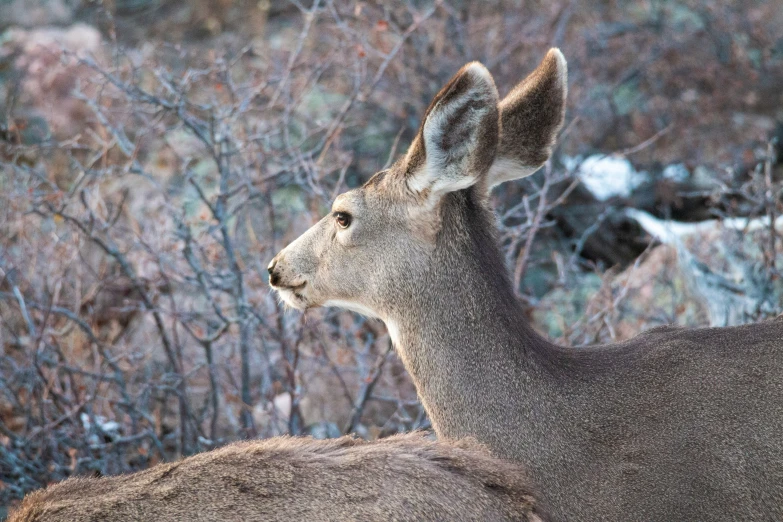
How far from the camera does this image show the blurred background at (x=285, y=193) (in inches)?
228

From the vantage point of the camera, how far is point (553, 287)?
29.0ft

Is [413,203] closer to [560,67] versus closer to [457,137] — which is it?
[457,137]

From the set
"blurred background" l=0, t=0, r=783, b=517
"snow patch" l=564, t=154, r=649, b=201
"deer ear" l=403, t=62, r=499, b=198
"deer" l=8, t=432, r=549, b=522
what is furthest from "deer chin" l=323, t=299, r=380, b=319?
"snow patch" l=564, t=154, r=649, b=201

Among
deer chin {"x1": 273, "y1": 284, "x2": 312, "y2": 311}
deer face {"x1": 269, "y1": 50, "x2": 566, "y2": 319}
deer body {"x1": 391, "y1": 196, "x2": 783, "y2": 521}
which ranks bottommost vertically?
deer body {"x1": 391, "y1": 196, "x2": 783, "y2": 521}

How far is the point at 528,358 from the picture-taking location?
3740mm

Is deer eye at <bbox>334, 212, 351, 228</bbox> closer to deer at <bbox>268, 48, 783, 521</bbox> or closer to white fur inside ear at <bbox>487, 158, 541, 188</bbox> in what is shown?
deer at <bbox>268, 48, 783, 521</bbox>

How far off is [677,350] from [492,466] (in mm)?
1548

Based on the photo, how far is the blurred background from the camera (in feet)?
19.0

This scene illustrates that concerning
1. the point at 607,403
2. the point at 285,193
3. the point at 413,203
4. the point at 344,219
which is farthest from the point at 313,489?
the point at 285,193

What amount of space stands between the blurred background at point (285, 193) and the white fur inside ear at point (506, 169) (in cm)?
145

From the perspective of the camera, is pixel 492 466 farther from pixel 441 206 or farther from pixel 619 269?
pixel 619 269

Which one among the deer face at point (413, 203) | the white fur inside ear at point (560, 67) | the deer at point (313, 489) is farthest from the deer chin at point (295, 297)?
the deer at point (313, 489)

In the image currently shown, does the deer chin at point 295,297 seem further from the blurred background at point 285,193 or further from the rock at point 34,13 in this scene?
the rock at point 34,13

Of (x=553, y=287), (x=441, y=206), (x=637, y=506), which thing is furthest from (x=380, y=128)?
(x=637, y=506)
